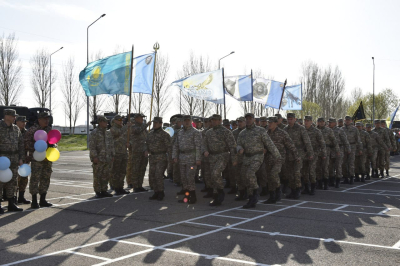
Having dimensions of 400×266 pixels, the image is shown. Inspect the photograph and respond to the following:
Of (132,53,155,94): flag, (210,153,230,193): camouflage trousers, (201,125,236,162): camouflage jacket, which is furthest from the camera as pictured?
(132,53,155,94): flag

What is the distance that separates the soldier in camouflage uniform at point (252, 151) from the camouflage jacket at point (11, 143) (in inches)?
189

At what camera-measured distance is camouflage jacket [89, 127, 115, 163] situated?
1029 cm

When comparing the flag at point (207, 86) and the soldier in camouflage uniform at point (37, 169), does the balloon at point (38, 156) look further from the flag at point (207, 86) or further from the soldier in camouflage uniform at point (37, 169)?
the flag at point (207, 86)

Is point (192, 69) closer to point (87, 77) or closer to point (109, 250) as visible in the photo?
point (87, 77)

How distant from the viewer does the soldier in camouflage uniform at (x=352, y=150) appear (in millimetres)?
13891

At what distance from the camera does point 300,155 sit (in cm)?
1112

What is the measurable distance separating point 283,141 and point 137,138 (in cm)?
412

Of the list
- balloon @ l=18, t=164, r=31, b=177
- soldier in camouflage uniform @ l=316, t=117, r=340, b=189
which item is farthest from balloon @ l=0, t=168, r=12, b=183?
soldier in camouflage uniform @ l=316, t=117, r=340, b=189

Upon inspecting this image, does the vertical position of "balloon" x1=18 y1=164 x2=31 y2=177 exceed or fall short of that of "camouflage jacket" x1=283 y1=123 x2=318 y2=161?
it falls short

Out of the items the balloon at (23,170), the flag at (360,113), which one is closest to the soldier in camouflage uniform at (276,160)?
the balloon at (23,170)

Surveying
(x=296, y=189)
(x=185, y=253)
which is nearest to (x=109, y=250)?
(x=185, y=253)

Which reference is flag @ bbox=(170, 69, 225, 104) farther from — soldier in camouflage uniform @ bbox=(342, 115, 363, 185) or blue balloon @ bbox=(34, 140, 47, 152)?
blue balloon @ bbox=(34, 140, 47, 152)

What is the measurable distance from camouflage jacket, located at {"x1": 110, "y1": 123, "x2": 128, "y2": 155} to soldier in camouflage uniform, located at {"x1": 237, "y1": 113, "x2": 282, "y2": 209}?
3746mm

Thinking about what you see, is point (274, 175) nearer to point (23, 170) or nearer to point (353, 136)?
point (23, 170)
